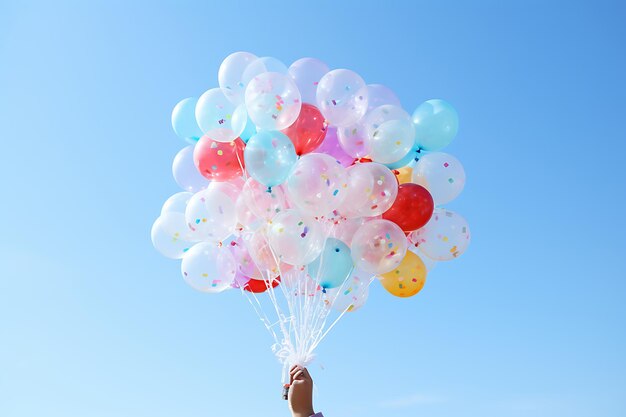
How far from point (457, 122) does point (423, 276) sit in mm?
1407

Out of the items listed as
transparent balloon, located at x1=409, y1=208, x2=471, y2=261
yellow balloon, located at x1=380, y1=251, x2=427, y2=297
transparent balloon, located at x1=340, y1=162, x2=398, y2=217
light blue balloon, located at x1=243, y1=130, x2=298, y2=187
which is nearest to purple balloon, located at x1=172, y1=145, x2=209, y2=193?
light blue balloon, located at x1=243, y1=130, x2=298, y2=187

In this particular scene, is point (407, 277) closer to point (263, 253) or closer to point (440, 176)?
point (440, 176)

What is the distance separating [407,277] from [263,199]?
1.46 meters

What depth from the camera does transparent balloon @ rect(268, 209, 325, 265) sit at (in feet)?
15.7

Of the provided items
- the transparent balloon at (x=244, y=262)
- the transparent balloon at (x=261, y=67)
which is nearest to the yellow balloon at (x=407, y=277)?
the transparent balloon at (x=244, y=262)

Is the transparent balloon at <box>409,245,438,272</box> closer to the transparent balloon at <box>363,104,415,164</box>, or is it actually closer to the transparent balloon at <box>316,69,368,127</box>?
the transparent balloon at <box>363,104,415,164</box>

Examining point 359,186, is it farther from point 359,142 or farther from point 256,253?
point 256,253

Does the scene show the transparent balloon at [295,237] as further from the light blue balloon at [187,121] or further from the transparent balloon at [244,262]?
the light blue balloon at [187,121]

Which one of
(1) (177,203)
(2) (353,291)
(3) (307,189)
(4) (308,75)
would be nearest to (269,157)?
(3) (307,189)

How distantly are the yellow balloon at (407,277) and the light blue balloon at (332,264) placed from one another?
1.78ft

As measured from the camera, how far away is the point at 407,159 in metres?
5.49

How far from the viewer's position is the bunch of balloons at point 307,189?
190 inches

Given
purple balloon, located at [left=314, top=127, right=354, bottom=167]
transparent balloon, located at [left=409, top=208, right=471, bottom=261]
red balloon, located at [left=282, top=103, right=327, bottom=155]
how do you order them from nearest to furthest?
red balloon, located at [left=282, top=103, right=327, bottom=155]
purple balloon, located at [left=314, top=127, right=354, bottom=167]
transparent balloon, located at [left=409, top=208, right=471, bottom=261]

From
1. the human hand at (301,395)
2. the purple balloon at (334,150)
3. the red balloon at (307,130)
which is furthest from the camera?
the purple balloon at (334,150)
